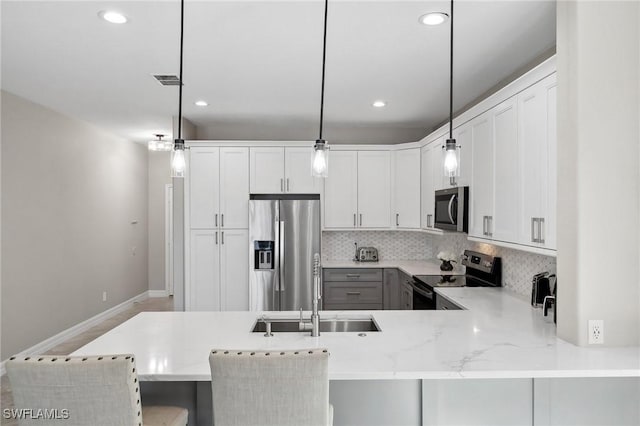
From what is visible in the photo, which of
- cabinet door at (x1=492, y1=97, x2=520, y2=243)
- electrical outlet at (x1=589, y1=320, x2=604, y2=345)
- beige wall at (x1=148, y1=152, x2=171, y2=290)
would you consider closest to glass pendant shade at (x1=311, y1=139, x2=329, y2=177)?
cabinet door at (x1=492, y1=97, x2=520, y2=243)

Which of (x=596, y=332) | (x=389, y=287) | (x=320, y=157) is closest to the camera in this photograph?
(x=596, y=332)

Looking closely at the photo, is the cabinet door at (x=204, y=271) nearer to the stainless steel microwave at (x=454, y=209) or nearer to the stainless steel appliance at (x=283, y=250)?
the stainless steel appliance at (x=283, y=250)

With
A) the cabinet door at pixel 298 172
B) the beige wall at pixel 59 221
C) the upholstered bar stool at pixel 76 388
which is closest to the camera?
the upholstered bar stool at pixel 76 388

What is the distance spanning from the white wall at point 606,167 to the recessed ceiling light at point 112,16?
2322 millimetres

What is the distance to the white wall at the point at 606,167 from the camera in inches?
81.4

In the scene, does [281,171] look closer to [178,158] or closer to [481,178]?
[481,178]

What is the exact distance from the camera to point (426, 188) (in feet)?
16.0

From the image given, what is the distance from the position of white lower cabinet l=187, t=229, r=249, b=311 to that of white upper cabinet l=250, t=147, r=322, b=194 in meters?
0.63

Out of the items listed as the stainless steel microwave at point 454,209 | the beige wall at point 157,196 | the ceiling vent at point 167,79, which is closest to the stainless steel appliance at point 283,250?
the stainless steel microwave at point 454,209

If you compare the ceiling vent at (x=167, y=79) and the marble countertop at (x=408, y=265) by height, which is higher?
the ceiling vent at (x=167, y=79)

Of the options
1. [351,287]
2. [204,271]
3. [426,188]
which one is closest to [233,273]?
[204,271]

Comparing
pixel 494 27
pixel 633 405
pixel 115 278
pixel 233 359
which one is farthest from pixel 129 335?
pixel 115 278

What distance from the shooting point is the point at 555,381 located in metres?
1.99

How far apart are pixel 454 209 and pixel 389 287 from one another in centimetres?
152
